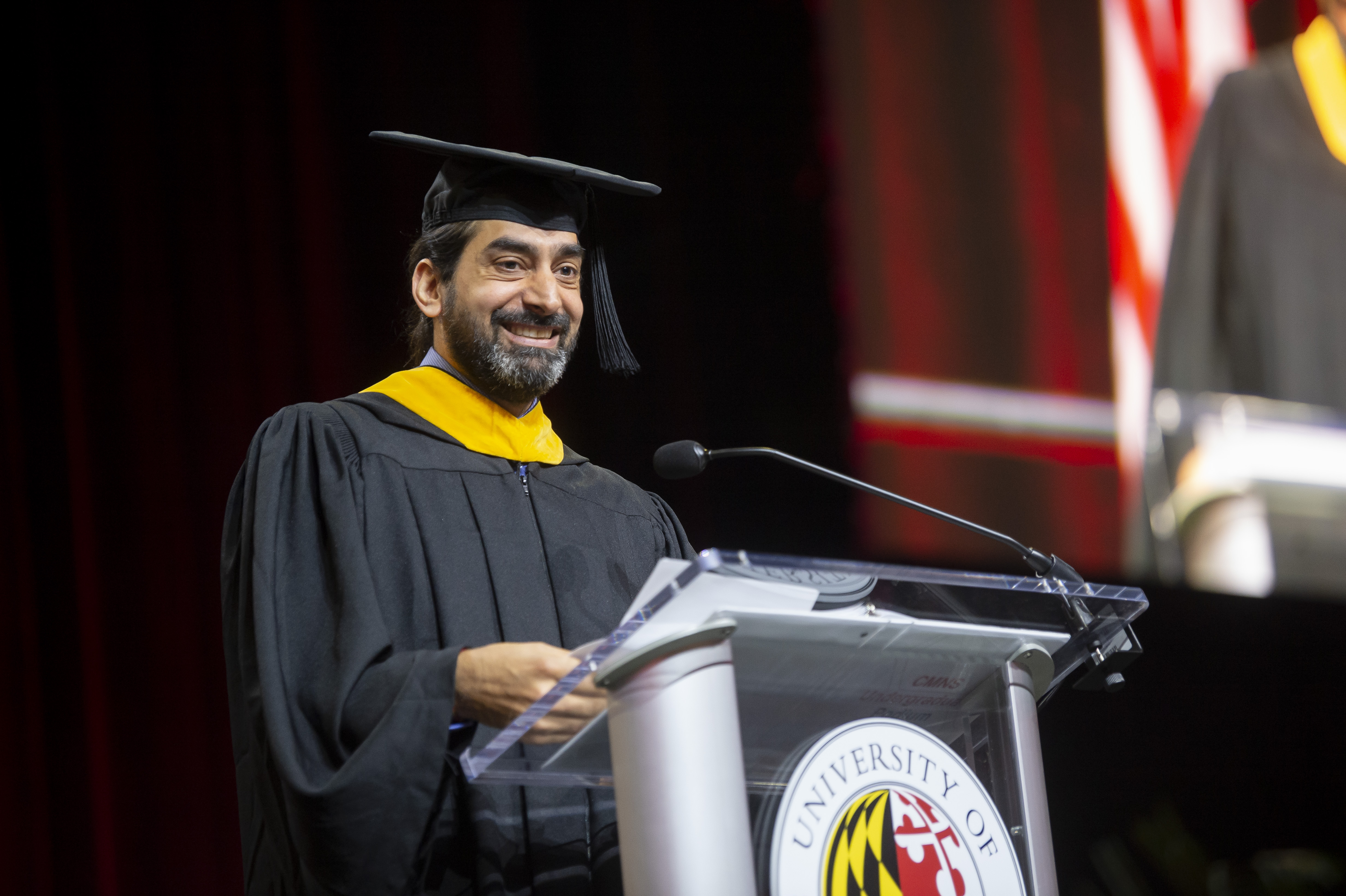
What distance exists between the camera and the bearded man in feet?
4.46

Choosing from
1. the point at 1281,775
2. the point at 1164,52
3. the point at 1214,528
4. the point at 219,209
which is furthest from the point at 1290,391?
the point at 219,209

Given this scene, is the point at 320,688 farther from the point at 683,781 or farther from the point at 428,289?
the point at 428,289

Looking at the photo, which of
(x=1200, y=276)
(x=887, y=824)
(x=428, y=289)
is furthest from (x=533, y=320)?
(x=1200, y=276)

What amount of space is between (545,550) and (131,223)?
5.85 ft

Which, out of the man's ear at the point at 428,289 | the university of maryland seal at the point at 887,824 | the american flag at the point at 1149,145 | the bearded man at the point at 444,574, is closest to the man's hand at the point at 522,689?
the bearded man at the point at 444,574

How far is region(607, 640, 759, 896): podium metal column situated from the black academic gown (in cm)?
32

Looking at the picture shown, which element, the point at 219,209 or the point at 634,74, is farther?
the point at 634,74

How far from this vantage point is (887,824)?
1103mm

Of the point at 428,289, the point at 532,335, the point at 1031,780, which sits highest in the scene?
the point at 428,289

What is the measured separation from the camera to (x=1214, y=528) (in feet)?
7.93

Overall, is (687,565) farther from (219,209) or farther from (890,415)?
(219,209)

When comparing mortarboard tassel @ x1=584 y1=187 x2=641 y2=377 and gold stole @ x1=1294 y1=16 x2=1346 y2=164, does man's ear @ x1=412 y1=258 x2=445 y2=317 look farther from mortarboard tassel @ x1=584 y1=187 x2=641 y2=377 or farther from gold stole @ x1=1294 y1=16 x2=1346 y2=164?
gold stole @ x1=1294 y1=16 x2=1346 y2=164

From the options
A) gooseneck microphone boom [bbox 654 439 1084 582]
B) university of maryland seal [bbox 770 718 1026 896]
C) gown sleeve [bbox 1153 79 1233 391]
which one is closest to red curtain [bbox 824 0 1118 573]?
gown sleeve [bbox 1153 79 1233 391]

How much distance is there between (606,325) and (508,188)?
1.07ft
